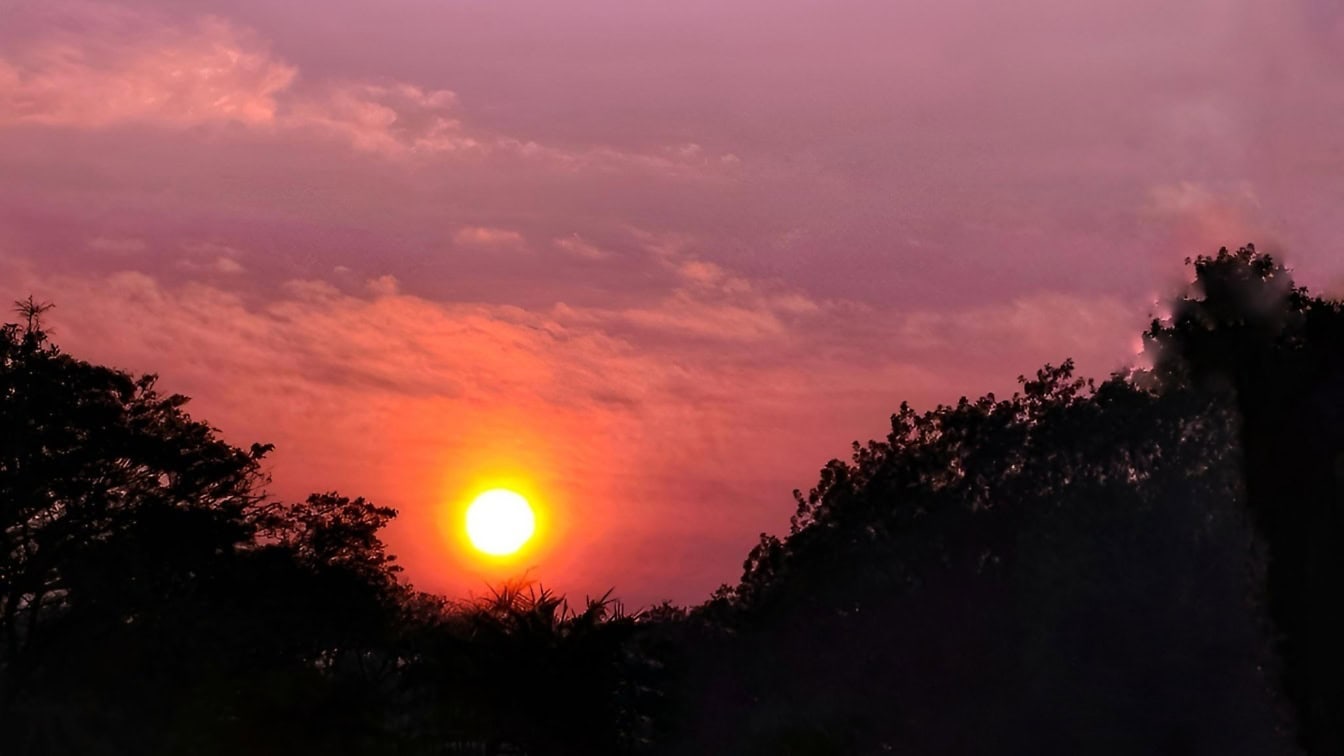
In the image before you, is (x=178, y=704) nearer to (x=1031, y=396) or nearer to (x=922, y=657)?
(x=922, y=657)

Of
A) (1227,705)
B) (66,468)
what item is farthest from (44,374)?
(1227,705)

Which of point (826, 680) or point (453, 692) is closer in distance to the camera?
point (453, 692)

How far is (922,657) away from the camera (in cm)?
6575

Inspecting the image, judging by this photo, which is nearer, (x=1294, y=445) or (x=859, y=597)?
(x=1294, y=445)

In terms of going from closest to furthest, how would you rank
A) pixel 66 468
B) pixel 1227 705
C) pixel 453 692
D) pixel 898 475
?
1. pixel 453 692
2. pixel 66 468
3. pixel 1227 705
4. pixel 898 475

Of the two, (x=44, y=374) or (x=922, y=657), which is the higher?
(x=44, y=374)

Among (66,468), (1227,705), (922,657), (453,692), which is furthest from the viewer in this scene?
(922,657)

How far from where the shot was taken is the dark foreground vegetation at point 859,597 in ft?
151

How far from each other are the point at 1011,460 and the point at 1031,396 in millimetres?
3025

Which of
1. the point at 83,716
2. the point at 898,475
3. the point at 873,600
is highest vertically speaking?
the point at 898,475

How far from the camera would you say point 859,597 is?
6981cm

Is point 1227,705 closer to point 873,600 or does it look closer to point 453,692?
point 873,600

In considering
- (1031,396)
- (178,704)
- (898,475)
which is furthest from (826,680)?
(178,704)

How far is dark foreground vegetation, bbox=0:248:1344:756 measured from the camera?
4597 centimetres
